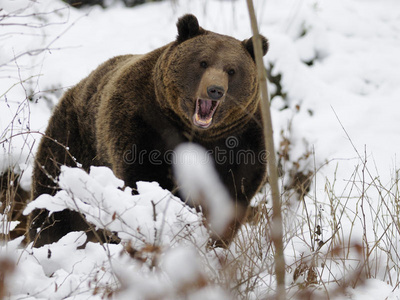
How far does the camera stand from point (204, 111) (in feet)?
13.0

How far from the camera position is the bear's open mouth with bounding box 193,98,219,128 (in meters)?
3.80

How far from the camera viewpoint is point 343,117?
7.16 m

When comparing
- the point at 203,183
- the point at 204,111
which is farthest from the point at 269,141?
the point at 204,111

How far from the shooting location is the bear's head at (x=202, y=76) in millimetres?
3896

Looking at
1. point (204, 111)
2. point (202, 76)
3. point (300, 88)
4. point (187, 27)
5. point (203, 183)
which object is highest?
point (187, 27)

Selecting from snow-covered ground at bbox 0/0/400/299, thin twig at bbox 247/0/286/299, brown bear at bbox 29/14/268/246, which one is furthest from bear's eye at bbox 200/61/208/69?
thin twig at bbox 247/0/286/299

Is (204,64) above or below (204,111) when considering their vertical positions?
above

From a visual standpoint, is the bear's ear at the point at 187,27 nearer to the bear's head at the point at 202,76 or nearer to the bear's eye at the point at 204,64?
the bear's head at the point at 202,76

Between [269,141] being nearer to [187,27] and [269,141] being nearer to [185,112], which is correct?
[185,112]

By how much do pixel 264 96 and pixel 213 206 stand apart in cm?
199

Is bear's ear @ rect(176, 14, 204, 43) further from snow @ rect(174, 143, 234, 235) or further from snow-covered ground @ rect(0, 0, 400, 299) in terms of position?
snow @ rect(174, 143, 234, 235)

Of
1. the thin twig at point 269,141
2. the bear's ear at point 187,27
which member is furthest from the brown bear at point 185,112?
the thin twig at point 269,141

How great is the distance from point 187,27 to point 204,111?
670mm

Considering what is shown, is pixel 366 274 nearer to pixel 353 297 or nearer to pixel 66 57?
pixel 353 297
